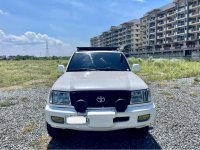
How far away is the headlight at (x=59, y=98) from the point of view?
363cm

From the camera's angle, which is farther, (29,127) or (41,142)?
(29,127)

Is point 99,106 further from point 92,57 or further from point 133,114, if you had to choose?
point 92,57

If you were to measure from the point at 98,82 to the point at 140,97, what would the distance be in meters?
0.71

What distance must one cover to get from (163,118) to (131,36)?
9645 centimetres

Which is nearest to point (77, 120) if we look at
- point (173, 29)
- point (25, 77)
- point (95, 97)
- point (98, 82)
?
point (95, 97)

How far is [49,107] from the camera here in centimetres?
369

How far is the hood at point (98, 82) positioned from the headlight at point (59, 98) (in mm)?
76

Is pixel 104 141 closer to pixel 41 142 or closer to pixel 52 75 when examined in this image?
pixel 41 142

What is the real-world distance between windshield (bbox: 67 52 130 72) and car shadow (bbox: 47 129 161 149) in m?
1.30

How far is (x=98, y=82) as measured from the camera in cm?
380

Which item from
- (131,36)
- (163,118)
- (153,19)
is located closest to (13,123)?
(163,118)

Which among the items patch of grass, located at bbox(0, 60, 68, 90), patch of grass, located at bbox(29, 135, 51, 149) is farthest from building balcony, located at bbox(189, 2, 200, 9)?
patch of grass, located at bbox(29, 135, 51, 149)

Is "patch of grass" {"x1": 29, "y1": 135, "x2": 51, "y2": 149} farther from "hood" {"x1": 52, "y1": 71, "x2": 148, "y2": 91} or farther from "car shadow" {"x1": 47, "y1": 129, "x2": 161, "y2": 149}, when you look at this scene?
"hood" {"x1": 52, "y1": 71, "x2": 148, "y2": 91}

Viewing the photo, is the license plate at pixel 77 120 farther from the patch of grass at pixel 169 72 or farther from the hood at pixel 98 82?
the patch of grass at pixel 169 72
